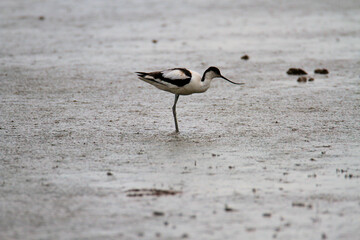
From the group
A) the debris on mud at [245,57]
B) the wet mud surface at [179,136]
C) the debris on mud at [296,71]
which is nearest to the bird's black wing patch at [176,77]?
the wet mud surface at [179,136]

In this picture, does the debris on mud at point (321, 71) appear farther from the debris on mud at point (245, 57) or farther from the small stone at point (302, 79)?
the debris on mud at point (245, 57)

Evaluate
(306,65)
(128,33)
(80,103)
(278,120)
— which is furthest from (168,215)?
(128,33)

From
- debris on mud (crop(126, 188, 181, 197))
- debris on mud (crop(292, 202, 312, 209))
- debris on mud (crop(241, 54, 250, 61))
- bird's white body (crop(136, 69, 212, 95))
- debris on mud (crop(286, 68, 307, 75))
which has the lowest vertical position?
debris on mud (crop(292, 202, 312, 209))

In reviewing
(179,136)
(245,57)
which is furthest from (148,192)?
(245,57)

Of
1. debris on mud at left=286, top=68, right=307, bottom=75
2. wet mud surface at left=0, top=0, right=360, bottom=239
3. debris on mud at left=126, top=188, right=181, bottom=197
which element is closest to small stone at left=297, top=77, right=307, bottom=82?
wet mud surface at left=0, top=0, right=360, bottom=239

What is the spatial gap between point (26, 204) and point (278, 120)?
415cm

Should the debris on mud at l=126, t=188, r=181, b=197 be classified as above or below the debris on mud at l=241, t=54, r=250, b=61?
below

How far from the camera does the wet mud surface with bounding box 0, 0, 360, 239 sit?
568 centimetres

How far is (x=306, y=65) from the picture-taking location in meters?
12.8

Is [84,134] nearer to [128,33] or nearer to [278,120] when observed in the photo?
[278,120]

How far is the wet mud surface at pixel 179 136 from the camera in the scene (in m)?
5.68

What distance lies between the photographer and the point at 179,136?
8469mm

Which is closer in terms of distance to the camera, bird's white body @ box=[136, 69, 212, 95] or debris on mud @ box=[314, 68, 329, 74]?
bird's white body @ box=[136, 69, 212, 95]

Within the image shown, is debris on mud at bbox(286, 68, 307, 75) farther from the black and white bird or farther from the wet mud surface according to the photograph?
the black and white bird
